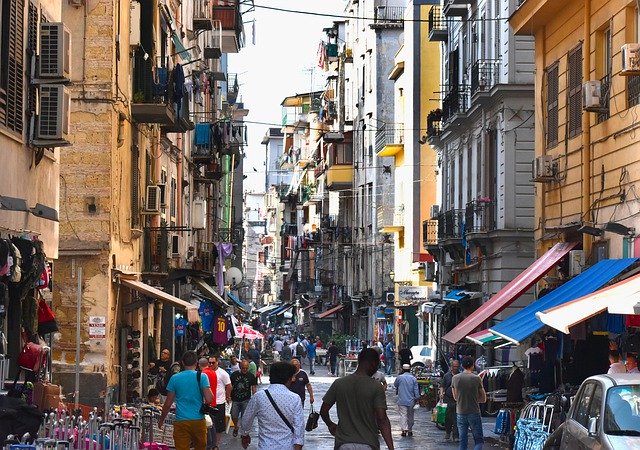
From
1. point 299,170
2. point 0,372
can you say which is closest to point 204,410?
point 0,372

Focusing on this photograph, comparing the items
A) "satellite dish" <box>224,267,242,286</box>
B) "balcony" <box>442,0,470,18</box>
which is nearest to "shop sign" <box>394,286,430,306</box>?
"satellite dish" <box>224,267,242,286</box>

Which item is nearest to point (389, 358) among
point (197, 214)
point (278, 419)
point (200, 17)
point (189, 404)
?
point (197, 214)

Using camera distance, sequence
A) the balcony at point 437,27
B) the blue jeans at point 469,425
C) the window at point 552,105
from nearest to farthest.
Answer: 1. the blue jeans at point 469,425
2. the window at point 552,105
3. the balcony at point 437,27

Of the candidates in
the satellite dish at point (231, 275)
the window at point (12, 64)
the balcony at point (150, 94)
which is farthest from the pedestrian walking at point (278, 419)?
the satellite dish at point (231, 275)

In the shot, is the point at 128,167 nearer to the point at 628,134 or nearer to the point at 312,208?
the point at 628,134

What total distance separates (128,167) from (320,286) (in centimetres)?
6814

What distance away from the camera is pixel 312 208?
109 meters

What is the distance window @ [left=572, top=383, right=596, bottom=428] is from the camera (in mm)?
13523

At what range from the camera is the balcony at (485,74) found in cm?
3550

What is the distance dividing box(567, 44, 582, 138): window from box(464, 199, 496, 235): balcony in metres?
10.3

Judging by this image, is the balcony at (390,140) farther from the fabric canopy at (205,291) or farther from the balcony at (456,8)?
the fabric canopy at (205,291)

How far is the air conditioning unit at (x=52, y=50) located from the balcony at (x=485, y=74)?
17843mm

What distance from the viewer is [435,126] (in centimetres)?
4609

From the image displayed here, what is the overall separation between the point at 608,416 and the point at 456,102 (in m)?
28.0
